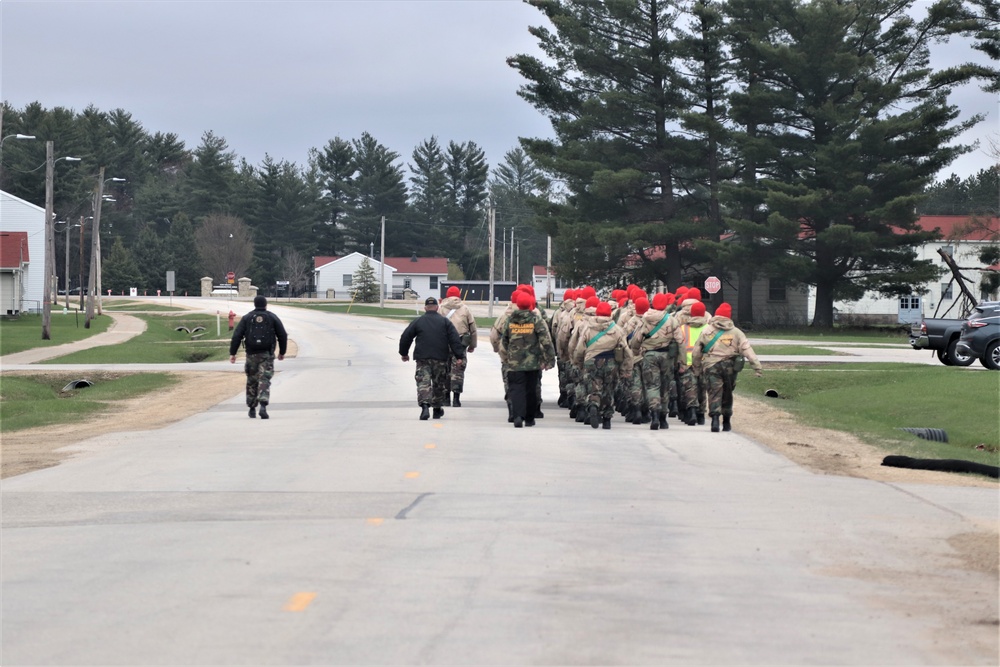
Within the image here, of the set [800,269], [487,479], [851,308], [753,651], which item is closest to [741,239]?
[800,269]

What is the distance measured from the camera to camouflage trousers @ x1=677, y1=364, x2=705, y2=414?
18.7 m

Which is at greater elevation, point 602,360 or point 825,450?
point 602,360

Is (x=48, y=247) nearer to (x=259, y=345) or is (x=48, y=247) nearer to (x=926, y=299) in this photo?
(x=259, y=345)

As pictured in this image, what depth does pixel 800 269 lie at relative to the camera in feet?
185

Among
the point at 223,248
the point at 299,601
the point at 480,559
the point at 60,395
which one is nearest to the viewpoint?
the point at 299,601

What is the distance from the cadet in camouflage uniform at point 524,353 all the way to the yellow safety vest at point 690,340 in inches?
83.7

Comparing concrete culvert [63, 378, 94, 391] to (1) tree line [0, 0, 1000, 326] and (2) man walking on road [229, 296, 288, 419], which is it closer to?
(2) man walking on road [229, 296, 288, 419]

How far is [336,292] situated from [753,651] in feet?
392

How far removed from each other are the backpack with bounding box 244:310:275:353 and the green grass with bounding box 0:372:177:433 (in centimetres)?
396

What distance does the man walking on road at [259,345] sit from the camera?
62.3 feet

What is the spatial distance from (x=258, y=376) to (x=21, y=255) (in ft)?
166

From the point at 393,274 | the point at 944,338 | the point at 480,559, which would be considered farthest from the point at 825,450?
the point at 393,274

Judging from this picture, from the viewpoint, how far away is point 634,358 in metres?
18.6

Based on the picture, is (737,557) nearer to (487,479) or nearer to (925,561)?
(925,561)
